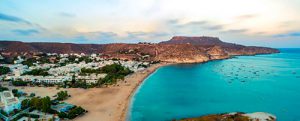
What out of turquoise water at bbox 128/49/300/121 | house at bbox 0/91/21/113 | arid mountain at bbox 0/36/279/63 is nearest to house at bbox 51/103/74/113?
house at bbox 0/91/21/113

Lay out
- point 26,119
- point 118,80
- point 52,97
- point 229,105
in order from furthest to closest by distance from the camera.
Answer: point 118,80
point 52,97
point 229,105
point 26,119

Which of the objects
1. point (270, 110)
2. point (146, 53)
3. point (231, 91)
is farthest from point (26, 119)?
point (146, 53)

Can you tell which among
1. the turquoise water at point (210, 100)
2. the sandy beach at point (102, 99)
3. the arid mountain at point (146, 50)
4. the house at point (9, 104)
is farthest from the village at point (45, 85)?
the arid mountain at point (146, 50)

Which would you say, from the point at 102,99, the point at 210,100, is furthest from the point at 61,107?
the point at 210,100

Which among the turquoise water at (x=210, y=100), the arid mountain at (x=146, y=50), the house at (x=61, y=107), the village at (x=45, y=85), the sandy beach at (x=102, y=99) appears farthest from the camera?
the arid mountain at (x=146, y=50)

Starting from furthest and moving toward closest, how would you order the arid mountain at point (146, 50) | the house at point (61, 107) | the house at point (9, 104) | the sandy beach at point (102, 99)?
the arid mountain at point (146, 50) → the sandy beach at point (102, 99) → the house at point (61, 107) → the house at point (9, 104)

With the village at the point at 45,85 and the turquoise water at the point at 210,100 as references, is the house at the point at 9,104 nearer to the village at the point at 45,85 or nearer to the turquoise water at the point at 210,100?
the village at the point at 45,85

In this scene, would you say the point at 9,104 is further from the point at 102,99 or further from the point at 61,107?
the point at 102,99

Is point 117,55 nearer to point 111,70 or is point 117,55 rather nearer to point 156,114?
point 111,70
